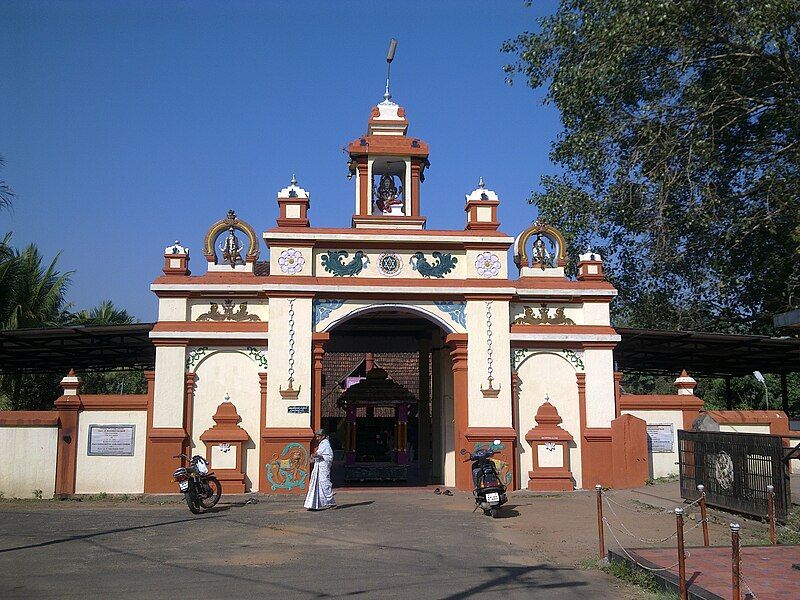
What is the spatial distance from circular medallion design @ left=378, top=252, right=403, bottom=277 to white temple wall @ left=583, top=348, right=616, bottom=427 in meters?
4.60

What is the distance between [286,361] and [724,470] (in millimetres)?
8734

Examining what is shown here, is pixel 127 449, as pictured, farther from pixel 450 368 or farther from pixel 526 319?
pixel 526 319

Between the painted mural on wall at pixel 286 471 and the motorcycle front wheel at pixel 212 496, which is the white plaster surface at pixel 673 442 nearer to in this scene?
the painted mural on wall at pixel 286 471

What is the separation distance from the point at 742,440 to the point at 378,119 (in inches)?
454

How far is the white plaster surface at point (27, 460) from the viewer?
16344 mm

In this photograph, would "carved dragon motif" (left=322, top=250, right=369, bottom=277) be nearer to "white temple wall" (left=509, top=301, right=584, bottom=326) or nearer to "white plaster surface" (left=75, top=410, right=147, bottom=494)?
"white temple wall" (left=509, top=301, right=584, bottom=326)

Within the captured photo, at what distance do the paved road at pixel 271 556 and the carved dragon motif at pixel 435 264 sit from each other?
5.32m

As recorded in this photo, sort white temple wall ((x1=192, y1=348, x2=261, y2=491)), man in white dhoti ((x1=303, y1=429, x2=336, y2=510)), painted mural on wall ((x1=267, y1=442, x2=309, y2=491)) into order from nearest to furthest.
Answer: man in white dhoti ((x1=303, y1=429, x2=336, y2=510))
painted mural on wall ((x1=267, y1=442, x2=309, y2=491))
white temple wall ((x1=192, y1=348, x2=261, y2=491))

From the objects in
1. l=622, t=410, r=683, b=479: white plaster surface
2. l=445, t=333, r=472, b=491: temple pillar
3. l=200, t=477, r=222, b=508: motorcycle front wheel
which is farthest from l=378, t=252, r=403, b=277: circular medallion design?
l=622, t=410, r=683, b=479: white plaster surface

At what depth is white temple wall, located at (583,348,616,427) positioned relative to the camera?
1739 cm

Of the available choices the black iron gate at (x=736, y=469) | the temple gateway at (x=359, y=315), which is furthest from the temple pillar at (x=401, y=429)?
the black iron gate at (x=736, y=469)

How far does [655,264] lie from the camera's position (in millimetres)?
22562

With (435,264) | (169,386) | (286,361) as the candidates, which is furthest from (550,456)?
(169,386)

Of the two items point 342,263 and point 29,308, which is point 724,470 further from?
point 29,308
